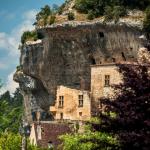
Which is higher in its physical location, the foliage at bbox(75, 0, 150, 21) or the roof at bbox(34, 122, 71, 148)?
the foliage at bbox(75, 0, 150, 21)

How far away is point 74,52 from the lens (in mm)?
77125

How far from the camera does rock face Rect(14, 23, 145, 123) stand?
73.2 meters

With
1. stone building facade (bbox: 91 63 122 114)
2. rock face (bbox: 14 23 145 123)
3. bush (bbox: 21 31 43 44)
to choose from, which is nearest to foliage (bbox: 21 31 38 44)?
bush (bbox: 21 31 43 44)

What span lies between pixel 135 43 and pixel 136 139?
53.9 meters

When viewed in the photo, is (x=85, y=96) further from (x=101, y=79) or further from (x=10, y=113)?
(x=10, y=113)

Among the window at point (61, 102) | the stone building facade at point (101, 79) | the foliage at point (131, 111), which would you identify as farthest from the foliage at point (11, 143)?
the foliage at point (131, 111)

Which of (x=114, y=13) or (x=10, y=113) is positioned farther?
(x=10, y=113)

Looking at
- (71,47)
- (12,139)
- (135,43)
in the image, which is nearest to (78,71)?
(71,47)

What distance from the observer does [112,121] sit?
20.0 meters

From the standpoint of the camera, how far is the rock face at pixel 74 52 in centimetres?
7319

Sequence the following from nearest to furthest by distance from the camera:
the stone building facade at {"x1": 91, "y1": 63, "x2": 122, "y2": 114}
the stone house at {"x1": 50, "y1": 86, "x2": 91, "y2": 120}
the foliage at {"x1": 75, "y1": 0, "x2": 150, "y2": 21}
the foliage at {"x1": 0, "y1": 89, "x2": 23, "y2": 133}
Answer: the stone building facade at {"x1": 91, "y1": 63, "x2": 122, "y2": 114} → the foliage at {"x1": 75, "y1": 0, "x2": 150, "y2": 21} → the stone house at {"x1": 50, "y1": 86, "x2": 91, "y2": 120} → the foliage at {"x1": 0, "y1": 89, "x2": 23, "y2": 133}

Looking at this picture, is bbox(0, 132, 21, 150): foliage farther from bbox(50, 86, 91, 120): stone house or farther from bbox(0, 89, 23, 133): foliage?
bbox(0, 89, 23, 133): foliage

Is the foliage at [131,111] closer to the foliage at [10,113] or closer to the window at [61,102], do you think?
the window at [61,102]

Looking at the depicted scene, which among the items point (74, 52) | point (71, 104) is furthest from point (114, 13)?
point (71, 104)
